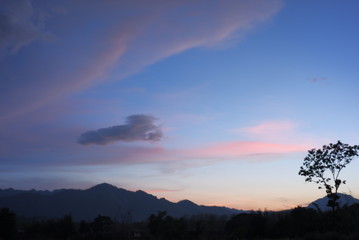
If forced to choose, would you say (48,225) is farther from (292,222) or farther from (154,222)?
(292,222)

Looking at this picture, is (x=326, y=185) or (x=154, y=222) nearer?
(x=326, y=185)

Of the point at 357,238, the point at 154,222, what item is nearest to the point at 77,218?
the point at 154,222

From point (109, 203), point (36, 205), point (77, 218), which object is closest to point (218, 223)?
point (77, 218)

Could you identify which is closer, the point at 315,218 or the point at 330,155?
the point at 315,218

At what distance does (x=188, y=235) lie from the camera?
34.8 meters

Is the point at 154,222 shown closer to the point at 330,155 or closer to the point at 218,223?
the point at 218,223

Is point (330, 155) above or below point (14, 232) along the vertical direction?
above

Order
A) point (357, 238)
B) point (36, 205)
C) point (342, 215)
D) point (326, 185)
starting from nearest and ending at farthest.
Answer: point (357, 238), point (342, 215), point (326, 185), point (36, 205)

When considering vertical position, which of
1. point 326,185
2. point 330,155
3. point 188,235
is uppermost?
point 330,155

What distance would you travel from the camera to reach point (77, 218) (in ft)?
497

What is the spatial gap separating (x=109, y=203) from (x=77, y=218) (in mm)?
46095

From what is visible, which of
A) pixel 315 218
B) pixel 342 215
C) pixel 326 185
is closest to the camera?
pixel 342 215

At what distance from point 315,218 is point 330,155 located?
297 inches

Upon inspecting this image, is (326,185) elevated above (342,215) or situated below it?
above
